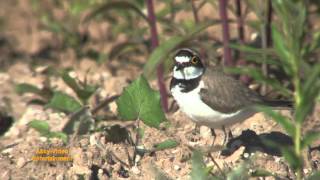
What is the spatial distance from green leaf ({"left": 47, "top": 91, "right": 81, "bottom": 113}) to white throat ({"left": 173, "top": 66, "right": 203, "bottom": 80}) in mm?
1113

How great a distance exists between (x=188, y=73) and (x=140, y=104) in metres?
0.56

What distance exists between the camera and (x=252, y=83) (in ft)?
24.6

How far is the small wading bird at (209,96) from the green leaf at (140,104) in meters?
0.32

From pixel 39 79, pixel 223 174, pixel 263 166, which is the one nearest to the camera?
pixel 223 174

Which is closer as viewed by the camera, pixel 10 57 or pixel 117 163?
pixel 117 163

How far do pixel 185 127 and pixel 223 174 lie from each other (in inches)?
69.3

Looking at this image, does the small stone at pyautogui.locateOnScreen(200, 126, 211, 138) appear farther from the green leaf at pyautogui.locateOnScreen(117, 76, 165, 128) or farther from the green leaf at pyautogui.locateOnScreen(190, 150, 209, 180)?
the green leaf at pyautogui.locateOnScreen(190, 150, 209, 180)

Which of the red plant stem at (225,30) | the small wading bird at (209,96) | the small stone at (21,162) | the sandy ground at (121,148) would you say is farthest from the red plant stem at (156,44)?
the small stone at (21,162)

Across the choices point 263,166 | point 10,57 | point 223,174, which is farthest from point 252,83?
point 10,57

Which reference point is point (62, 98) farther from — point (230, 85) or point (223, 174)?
point (223, 174)

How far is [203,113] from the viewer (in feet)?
19.3

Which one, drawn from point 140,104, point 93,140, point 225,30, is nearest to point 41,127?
point 93,140

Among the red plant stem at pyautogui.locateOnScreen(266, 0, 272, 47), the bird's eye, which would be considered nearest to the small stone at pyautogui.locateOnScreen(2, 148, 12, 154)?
the bird's eye

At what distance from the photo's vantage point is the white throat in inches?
238
